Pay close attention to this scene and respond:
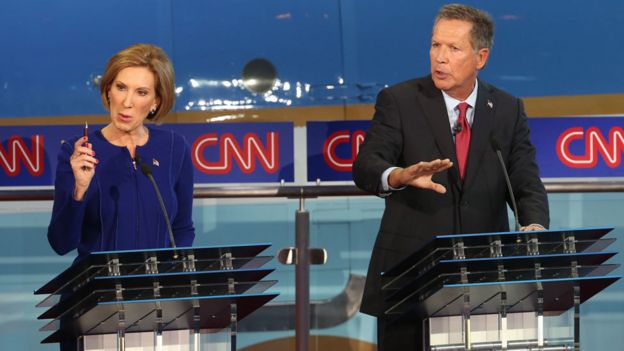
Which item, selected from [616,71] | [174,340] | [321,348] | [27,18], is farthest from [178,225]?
[616,71]

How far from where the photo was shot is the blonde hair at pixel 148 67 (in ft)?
9.36

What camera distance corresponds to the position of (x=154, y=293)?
232 centimetres

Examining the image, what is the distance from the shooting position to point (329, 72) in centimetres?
494

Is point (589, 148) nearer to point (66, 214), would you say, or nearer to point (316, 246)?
point (316, 246)

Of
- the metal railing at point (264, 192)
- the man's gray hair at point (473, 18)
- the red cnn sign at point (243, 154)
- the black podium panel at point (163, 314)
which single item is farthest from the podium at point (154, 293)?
the red cnn sign at point (243, 154)

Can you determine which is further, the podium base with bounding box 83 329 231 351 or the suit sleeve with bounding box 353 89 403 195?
the suit sleeve with bounding box 353 89 403 195

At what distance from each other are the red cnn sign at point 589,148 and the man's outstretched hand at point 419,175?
2024mm

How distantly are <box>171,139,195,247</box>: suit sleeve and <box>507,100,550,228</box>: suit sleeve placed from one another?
851 millimetres

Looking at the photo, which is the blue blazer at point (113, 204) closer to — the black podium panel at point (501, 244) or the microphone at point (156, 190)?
the microphone at point (156, 190)

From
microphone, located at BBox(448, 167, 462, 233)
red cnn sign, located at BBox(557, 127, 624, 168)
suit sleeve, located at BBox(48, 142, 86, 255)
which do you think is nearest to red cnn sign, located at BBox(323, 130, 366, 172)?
red cnn sign, located at BBox(557, 127, 624, 168)

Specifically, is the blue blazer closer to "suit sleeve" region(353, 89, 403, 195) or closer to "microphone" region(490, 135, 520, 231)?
"suit sleeve" region(353, 89, 403, 195)

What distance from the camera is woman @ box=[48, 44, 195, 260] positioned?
8.91 ft

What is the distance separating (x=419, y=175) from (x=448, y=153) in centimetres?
35

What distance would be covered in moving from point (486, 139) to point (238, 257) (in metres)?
0.93
